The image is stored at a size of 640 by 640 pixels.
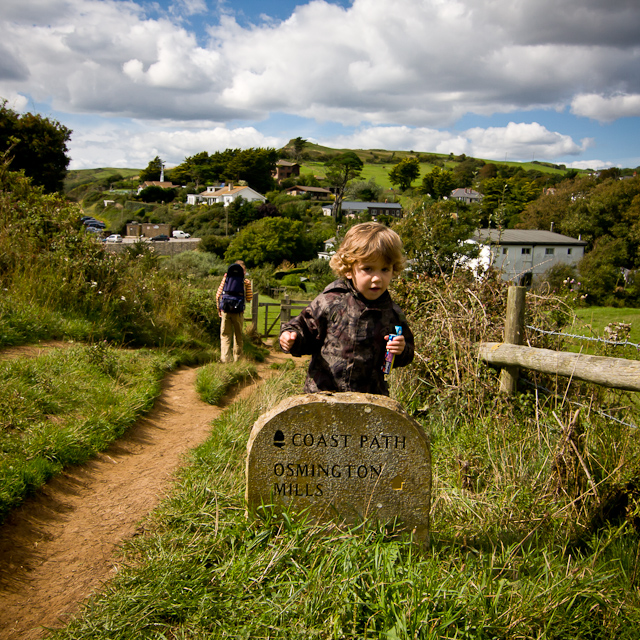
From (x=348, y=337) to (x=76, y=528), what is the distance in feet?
7.15

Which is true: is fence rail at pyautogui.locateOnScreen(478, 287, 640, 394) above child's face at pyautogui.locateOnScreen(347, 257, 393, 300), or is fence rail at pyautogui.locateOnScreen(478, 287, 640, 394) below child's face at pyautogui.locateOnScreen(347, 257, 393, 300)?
below

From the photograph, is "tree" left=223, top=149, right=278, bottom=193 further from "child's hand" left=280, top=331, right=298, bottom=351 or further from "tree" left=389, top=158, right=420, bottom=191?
"child's hand" left=280, top=331, right=298, bottom=351

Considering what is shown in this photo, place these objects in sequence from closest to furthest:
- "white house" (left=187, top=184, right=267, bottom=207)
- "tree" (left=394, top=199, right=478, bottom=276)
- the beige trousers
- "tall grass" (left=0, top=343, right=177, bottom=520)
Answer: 1. "tall grass" (left=0, top=343, right=177, bottom=520)
2. "tree" (left=394, top=199, right=478, bottom=276)
3. the beige trousers
4. "white house" (left=187, top=184, right=267, bottom=207)

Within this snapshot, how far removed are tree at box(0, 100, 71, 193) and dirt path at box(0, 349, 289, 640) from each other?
3269 centimetres

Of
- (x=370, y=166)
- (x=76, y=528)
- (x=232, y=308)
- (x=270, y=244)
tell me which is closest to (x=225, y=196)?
(x=270, y=244)

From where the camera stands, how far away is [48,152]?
33156mm

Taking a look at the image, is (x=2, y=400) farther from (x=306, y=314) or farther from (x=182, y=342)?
(x=182, y=342)

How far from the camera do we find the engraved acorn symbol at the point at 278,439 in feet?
8.91

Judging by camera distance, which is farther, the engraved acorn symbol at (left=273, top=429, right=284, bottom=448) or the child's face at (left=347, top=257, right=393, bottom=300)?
the child's face at (left=347, top=257, right=393, bottom=300)

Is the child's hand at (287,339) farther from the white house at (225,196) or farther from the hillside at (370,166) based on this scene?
the hillside at (370,166)

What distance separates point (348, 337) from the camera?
10.3 feet

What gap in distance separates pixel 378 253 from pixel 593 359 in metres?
1.95

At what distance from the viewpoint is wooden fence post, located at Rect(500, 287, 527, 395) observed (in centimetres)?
472

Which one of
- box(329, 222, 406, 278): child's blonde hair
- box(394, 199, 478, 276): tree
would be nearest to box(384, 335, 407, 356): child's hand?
box(329, 222, 406, 278): child's blonde hair
